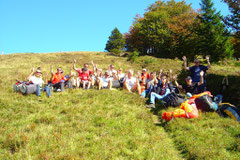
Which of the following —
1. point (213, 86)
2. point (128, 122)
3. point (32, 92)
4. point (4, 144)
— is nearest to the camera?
point (4, 144)

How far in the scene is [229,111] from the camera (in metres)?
6.81

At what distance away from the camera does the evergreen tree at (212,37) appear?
27031 mm

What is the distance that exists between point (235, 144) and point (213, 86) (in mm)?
6372

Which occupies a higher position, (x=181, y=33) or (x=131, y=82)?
(x=181, y=33)

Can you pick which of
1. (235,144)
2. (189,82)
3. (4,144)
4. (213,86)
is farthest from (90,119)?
(213,86)

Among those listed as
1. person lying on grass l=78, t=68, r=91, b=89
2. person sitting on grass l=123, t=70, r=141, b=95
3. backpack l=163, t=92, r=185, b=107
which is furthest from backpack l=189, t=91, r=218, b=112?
person lying on grass l=78, t=68, r=91, b=89

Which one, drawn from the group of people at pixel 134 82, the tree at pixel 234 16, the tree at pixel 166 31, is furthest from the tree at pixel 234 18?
the tree at pixel 166 31

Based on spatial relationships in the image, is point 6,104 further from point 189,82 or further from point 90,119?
point 189,82

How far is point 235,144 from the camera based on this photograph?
4.81 meters

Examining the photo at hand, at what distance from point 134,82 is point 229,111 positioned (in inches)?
213

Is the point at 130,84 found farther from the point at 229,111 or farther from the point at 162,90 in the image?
the point at 229,111

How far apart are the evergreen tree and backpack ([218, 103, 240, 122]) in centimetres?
2240

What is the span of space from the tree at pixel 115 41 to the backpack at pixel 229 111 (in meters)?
55.7

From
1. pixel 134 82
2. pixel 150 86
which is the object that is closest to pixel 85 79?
pixel 134 82
